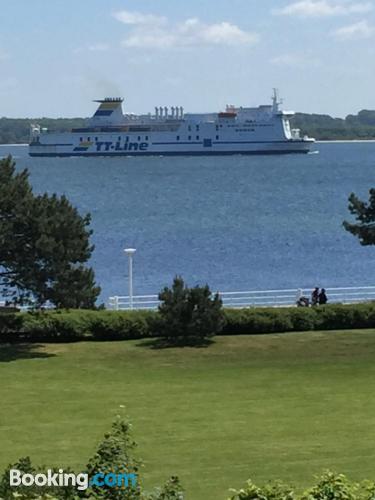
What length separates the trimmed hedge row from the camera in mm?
23656

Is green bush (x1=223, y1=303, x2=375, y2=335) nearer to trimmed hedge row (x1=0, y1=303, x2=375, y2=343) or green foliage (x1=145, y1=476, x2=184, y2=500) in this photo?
trimmed hedge row (x1=0, y1=303, x2=375, y2=343)

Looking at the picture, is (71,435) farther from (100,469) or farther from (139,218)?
(139,218)

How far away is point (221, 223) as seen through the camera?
7575cm

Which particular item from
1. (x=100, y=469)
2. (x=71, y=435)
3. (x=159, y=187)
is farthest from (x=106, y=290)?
(x=159, y=187)

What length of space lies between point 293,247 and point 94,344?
124 ft

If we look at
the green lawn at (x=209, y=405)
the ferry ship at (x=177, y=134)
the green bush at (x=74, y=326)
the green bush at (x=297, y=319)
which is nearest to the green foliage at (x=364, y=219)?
the green bush at (x=297, y=319)

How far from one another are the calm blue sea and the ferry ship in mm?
8068

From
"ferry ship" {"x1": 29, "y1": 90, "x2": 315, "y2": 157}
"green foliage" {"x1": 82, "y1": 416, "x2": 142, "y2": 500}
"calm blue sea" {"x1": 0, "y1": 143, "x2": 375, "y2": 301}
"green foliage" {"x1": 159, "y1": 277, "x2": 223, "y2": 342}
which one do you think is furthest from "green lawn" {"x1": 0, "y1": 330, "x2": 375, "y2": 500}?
"ferry ship" {"x1": 29, "y1": 90, "x2": 315, "y2": 157}

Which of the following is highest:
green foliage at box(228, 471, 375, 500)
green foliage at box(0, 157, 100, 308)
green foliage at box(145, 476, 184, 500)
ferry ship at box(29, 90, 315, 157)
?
ferry ship at box(29, 90, 315, 157)

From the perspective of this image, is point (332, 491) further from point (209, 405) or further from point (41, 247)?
point (41, 247)

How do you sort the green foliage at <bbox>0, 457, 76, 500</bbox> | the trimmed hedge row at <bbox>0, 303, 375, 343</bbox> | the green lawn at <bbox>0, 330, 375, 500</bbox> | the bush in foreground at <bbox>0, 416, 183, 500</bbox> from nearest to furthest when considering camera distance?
the green foliage at <bbox>0, 457, 76, 500</bbox> < the bush in foreground at <bbox>0, 416, 183, 500</bbox> < the green lawn at <bbox>0, 330, 375, 500</bbox> < the trimmed hedge row at <bbox>0, 303, 375, 343</bbox>

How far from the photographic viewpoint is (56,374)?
20.0m

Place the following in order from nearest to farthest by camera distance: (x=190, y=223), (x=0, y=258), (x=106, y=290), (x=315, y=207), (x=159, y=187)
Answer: (x=0, y=258)
(x=106, y=290)
(x=190, y=223)
(x=315, y=207)
(x=159, y=187)

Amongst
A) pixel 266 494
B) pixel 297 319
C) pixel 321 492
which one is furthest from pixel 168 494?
pixel 297 319
